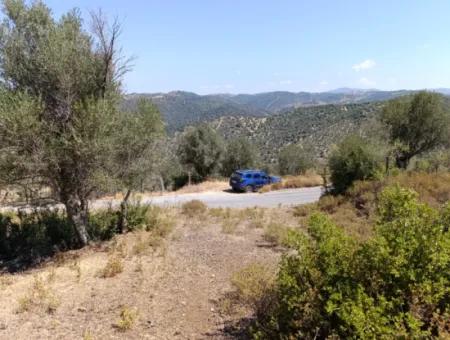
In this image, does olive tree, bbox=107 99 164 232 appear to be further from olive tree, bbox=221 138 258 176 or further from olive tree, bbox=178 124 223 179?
olive tree, bbox=221 138 258 176

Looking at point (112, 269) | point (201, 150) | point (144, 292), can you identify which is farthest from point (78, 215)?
point (201, 150)

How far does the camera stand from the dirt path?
642 centimetres

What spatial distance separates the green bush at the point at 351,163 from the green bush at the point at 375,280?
1183 cm

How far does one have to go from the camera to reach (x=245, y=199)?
22.9 meters

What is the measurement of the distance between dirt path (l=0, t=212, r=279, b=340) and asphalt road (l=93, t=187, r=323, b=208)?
349 inches

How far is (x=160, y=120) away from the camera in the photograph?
12.0 m

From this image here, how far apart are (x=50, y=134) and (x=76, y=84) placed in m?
1.52

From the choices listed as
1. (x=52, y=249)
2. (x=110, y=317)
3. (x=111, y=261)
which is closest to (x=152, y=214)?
(x=52, y=249)

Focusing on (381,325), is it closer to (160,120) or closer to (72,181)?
(72,181)

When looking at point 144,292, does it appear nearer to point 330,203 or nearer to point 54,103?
point 54,103

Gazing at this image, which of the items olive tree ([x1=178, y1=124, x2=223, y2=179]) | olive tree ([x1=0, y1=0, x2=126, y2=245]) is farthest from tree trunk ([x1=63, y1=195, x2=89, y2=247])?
olive tree ([x1=178, y1=124, x2=223, y2=179])

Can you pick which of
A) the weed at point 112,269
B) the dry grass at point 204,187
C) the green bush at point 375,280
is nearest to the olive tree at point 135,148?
the weed at point 112,269

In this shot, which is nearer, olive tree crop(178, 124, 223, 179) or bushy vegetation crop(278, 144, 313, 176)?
olive tree crop(178, 124, 223, 179)

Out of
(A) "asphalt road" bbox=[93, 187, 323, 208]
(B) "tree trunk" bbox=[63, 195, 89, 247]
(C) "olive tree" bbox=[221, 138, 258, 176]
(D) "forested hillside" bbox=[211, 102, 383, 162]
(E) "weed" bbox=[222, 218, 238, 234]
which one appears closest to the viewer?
(B) "tree trunk" bbox=[63, 195, 89, 247]
